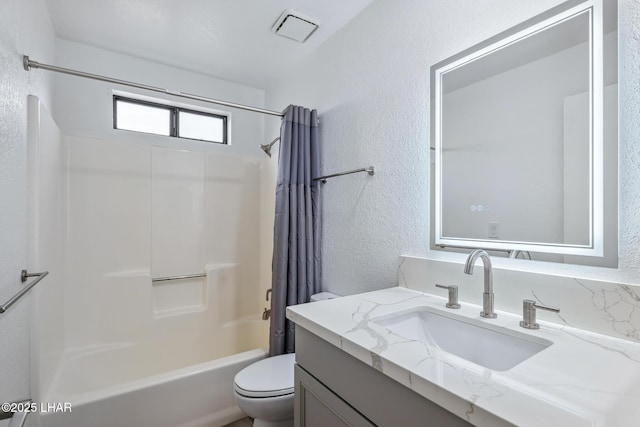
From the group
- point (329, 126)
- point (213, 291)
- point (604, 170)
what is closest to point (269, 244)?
point (213, 291)

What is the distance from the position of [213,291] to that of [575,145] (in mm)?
2472

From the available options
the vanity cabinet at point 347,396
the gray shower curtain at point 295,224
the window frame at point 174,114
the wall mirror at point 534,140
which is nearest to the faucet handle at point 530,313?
the wall mirror at point 534,140

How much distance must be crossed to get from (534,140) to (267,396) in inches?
59.7

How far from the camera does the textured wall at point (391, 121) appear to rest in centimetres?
83

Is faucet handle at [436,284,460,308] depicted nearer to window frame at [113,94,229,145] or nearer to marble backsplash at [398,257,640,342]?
marble backsplash at [398,257,640,342]

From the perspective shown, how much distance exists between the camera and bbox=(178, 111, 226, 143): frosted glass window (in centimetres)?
268

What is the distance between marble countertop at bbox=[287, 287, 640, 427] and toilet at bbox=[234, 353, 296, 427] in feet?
2.19

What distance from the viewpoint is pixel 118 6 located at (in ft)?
5.82

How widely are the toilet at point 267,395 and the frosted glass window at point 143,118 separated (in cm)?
209

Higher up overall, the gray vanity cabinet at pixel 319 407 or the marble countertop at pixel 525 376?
the marble countertop at pixel 525 376

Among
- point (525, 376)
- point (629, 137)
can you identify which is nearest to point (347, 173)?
point (629, 137)

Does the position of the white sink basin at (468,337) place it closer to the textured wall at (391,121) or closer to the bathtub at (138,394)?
the textured wall at (391,121)

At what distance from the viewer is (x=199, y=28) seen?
1979 mm

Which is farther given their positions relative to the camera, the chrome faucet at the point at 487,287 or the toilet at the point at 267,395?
→ the toilet at the point at 267,395
